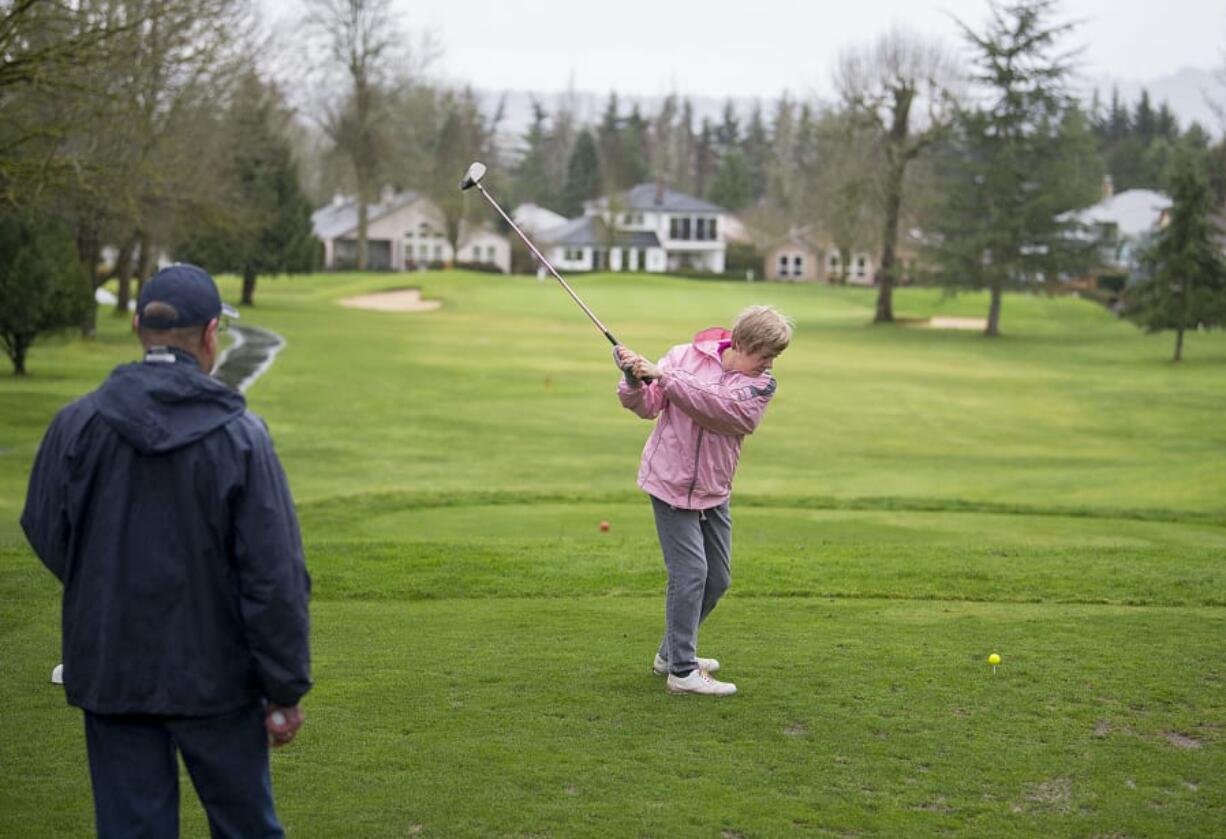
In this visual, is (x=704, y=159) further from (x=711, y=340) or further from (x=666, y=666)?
(x=666, y=666)

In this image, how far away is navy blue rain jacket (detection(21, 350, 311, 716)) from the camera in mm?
4121

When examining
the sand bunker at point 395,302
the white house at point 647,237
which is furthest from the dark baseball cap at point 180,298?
the white house at point 647,237

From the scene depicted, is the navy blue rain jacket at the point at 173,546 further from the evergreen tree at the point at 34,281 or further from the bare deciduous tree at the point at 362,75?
the bare deciduous tree at the point at 362,75

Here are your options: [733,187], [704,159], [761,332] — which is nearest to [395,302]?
[761,332]

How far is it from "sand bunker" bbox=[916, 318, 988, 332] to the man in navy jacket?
219 feet

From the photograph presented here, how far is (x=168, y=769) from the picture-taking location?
4.30 m

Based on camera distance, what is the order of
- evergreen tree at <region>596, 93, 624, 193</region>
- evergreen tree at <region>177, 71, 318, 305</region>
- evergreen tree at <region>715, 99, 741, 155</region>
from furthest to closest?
evergreen tree at <region>715, 99, 741, 155</region> → evergreen tree at <region>596, 93, 624, 193</region> → evergreen tree at <region>177, 71, 318, 305</region>

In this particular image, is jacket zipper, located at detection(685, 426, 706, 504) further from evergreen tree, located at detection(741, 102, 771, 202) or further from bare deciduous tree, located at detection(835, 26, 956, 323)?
evergreen tree, located at detection(741, 102, 771, 202)

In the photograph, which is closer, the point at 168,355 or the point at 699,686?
the point at 168,355

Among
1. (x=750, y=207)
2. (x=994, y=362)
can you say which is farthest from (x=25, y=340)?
(x=750, y=207)

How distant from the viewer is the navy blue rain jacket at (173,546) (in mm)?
4121

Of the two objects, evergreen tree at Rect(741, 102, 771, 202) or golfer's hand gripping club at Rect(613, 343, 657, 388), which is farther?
evergreen tree at Rect(741, 102, 771, 202)

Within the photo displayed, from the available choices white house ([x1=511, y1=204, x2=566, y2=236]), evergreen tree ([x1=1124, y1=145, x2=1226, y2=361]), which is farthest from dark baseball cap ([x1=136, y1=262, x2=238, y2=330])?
white house ([x1=511, y1=204, x2=566, y2=236])

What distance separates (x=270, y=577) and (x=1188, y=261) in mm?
53469
